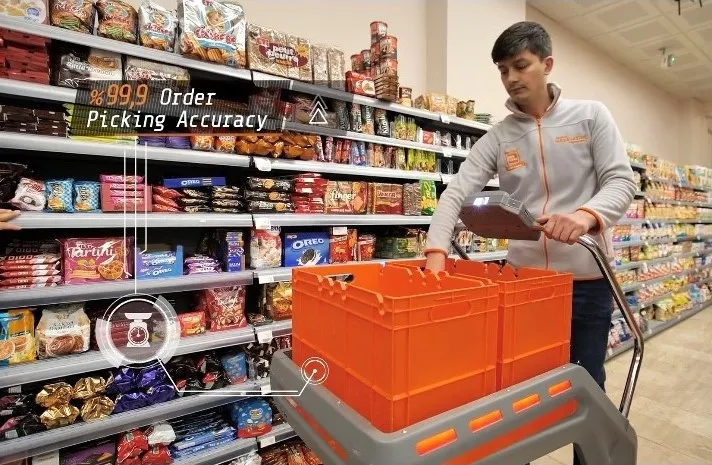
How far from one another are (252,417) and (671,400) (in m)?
3.31

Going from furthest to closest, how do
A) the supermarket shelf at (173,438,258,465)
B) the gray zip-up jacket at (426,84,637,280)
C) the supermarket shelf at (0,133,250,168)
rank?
the supermarket shelf at (173,438,258,465) → the supermarket shelf at (0,133,250,168) → the gray zip-up jacket at (426,84,637,280)

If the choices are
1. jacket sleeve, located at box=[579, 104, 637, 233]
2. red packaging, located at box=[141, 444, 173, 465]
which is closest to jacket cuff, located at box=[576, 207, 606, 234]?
jacket sleeve, located at box=[579, 104, 637, 233]

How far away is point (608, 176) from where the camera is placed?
1284 mm

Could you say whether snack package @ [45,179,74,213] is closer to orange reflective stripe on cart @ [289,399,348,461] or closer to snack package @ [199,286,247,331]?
snack package @ [199,286,247,331]

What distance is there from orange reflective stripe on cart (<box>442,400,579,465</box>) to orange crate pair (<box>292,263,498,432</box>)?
0.09 metres

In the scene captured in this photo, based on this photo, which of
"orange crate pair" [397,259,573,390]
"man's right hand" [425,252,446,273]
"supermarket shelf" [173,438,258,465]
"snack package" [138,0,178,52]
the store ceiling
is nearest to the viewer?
"orange crate pair" [397,259,573,390]

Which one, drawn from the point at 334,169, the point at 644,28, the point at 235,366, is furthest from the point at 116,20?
the point at 644,28

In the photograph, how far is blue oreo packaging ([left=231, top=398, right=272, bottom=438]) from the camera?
216 cm

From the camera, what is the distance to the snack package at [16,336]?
1587mm

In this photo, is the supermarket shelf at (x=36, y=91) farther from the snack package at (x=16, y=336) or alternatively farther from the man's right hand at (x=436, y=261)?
the man's right hand at (x=436, y=261)

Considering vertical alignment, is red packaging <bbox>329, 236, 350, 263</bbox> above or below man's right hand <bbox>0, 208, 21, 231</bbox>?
below

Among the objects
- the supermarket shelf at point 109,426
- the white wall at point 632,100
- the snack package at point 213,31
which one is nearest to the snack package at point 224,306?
the supermarket shelf at point 109,426

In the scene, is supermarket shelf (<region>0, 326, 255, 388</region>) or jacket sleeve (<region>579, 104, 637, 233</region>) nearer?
jacket sleeve (<region>579, 104, 637, 233</region>)

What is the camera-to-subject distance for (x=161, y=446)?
195 centimetres
